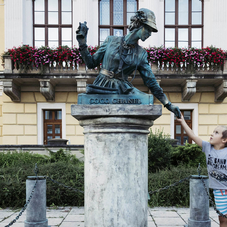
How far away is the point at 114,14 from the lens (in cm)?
1273

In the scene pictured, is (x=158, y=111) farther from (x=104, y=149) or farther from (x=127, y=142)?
(x=104, y=149)

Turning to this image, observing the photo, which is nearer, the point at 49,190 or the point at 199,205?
the point at 199,205

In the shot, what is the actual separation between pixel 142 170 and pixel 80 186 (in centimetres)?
374

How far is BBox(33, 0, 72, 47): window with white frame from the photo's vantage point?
41.4ft

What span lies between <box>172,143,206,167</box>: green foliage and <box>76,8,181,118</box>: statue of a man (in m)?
5.38

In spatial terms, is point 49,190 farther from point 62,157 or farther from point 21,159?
point 21,159

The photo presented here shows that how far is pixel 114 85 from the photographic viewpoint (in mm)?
2865

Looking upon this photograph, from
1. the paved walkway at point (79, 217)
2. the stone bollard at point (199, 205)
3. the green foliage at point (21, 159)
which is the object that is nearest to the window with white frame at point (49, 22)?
the green foliage at point (21, 159)

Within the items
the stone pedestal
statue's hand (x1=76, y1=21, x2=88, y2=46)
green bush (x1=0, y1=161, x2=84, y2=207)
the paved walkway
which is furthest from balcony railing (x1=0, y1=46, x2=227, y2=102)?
the stone pedestal

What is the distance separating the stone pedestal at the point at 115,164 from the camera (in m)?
2.61

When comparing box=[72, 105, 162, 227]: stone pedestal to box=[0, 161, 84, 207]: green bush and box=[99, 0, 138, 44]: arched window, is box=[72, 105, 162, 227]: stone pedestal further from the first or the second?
box=[99, 0, 138, 44]: arched window

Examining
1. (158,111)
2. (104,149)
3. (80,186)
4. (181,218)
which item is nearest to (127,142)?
(104,149)

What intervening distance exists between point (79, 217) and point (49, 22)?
10.4 meters

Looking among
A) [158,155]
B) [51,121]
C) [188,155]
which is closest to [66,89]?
[51,121]
